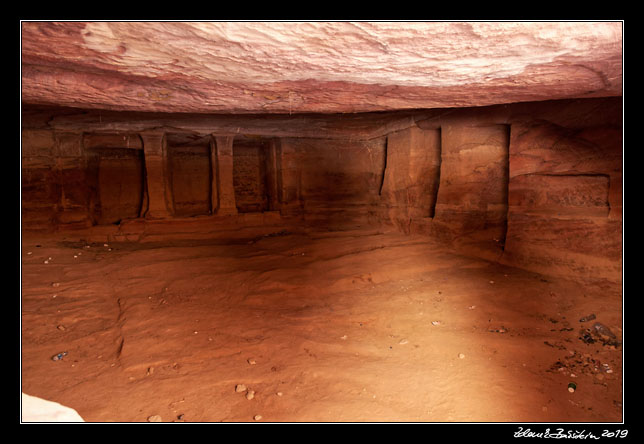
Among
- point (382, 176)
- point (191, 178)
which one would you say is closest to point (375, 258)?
point (382, 176)

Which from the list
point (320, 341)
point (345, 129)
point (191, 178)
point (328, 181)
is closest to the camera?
point (320, 341)

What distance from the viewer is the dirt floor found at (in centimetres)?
234

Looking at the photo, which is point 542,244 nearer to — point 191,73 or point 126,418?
point 191,73

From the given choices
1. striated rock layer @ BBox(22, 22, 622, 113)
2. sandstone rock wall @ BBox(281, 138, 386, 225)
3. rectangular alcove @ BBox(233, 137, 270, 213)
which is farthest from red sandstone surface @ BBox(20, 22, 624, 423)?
rectangular alcove @ BBox(233, 137, 270, 213)

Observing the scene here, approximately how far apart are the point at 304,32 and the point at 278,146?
24.7ft

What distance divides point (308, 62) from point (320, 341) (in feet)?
7.88

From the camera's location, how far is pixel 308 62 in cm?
228

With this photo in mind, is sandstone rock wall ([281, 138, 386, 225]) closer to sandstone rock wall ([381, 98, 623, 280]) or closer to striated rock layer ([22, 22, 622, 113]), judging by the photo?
sandstone rock wall ([381, 98, 623, 280])

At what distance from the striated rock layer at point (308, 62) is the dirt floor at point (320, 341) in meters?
2.19

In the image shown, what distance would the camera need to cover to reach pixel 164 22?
5.69 feet

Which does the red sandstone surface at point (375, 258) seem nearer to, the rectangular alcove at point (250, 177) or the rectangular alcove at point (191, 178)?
the rectangular alcove at point (191, 178)

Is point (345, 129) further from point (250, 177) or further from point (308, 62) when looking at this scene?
point (308, 62)

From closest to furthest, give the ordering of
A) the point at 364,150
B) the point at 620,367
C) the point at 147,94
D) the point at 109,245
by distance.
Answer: the point at 620,367 → the point at 147,94 → the point at 109,245 → the point at 364,150

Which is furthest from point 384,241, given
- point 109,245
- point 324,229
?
point 109,245
